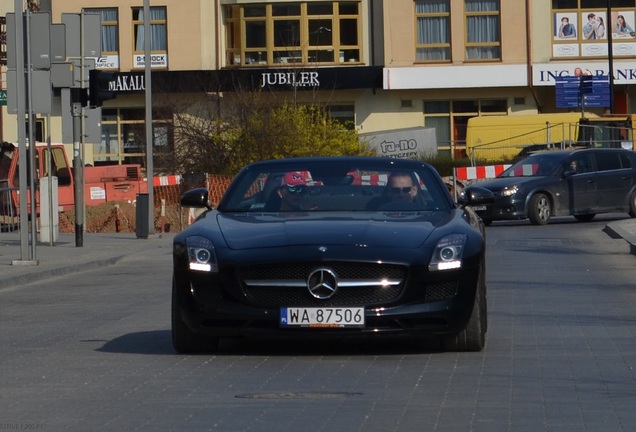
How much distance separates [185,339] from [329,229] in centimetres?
125

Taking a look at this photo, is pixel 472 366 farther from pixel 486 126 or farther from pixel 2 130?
pixel 2 130

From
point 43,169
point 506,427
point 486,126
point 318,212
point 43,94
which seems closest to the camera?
point 506,427

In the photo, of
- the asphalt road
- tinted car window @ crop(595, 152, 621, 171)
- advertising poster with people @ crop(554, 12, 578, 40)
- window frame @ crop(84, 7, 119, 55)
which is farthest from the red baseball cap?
window frame @ crop(84, 7, 119, 55)

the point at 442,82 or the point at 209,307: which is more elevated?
the point at 442,82

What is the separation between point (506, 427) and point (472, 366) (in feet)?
7.36

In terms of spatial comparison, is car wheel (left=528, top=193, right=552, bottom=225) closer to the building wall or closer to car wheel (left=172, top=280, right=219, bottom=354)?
car wheel (left=172, top=280, right=219, bottom=354)

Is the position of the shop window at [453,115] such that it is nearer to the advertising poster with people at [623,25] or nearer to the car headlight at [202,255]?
the advertising poster with people at [623,25]

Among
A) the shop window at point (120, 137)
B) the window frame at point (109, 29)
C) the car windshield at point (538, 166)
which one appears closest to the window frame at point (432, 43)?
the shop window at point (120, 137)

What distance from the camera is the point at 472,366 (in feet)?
30.9

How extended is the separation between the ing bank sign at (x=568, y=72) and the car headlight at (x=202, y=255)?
151 ft

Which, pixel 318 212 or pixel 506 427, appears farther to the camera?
pixel 318 212

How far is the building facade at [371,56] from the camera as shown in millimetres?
55125

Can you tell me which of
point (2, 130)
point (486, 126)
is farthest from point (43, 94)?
point (2, 130)

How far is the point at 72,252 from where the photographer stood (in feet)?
80.2
